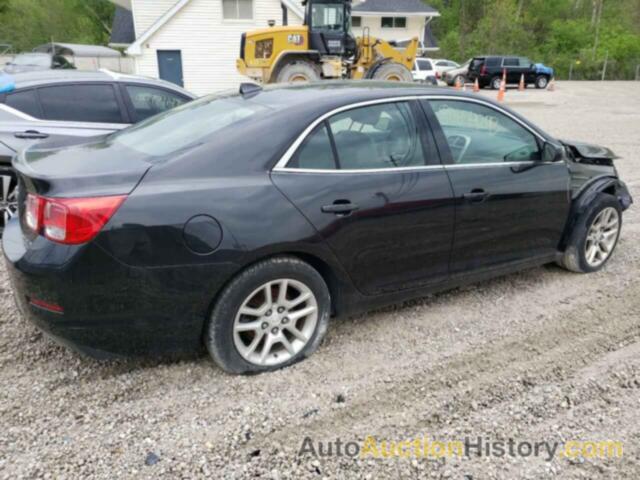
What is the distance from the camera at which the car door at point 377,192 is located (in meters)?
2.93

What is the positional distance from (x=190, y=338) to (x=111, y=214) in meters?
0.77

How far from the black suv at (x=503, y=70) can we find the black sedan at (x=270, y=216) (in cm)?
2732

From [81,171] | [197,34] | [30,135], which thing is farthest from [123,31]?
[81,171]

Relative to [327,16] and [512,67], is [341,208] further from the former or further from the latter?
[512,67]

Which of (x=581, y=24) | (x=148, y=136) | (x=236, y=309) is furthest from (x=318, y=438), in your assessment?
(x=581, y=24)

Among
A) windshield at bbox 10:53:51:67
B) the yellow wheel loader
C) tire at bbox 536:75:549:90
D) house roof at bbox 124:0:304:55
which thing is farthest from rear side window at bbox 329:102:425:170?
A: tire at bbox 536:75:549:90

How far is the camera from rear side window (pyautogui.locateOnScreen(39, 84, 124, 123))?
5.18 m

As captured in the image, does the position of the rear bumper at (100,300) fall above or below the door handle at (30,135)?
below

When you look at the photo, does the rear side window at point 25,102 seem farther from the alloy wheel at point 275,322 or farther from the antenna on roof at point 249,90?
the alloy wheel at point 275,322

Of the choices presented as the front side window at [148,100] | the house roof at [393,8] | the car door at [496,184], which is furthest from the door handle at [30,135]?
the house roof at [393,8]

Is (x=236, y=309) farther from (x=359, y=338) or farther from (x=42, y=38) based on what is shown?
(x=42, y=38)

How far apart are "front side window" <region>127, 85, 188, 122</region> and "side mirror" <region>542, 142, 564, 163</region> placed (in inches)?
145

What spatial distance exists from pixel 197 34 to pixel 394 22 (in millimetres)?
17539

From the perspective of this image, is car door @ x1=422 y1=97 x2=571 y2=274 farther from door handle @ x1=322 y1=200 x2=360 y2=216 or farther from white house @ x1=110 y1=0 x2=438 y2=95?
white house @ x1=110 y1=0 x2=438 y2=95
